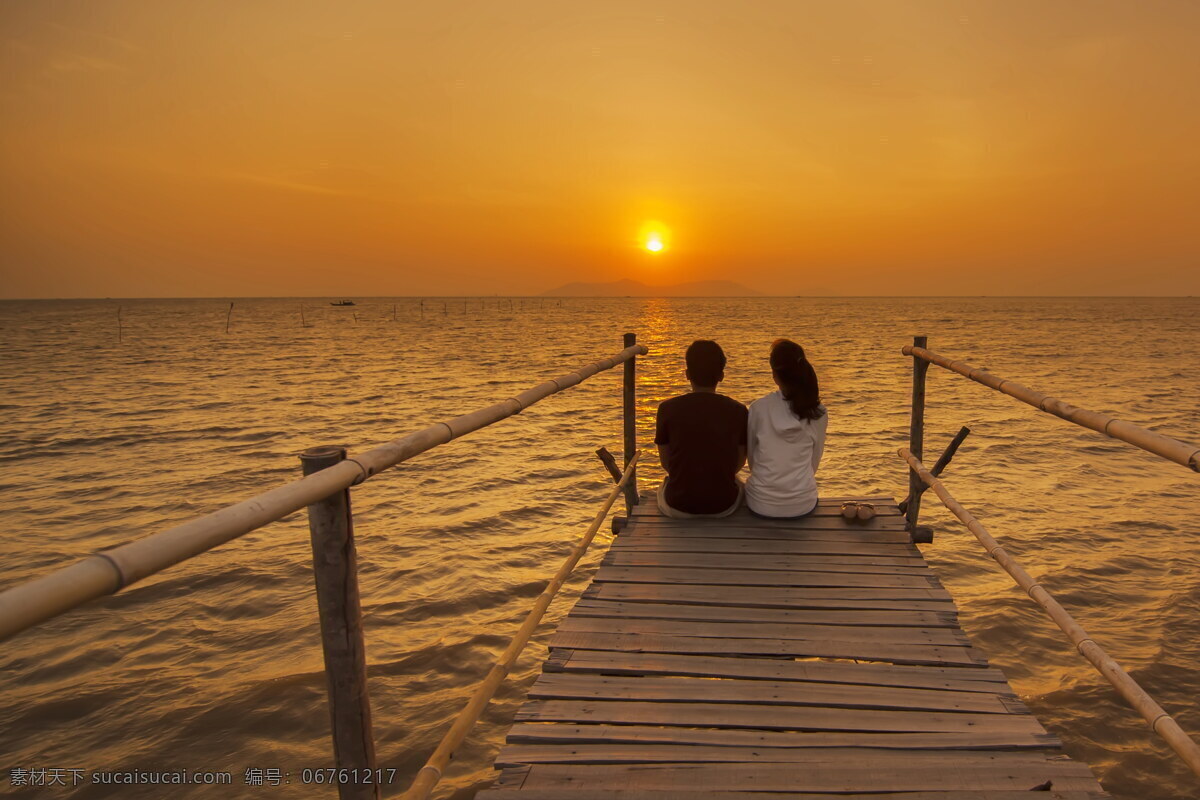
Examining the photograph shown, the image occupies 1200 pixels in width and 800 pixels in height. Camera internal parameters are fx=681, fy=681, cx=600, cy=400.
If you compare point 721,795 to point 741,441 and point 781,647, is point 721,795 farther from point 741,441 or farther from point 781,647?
point 741,441

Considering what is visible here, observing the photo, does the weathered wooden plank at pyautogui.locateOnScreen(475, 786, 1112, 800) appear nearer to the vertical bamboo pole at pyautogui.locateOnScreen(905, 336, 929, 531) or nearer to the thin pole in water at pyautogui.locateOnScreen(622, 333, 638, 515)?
the vertical bamboo pole at pyautogui.locateOnScreen(905, 336, 929, 531)

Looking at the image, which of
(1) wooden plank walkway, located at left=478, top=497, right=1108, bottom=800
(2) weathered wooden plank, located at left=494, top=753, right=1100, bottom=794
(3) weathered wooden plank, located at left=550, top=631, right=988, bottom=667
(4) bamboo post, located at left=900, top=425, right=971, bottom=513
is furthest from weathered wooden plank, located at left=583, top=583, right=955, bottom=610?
(4) bamboo post, located at left=900, top=425, right=971, bottom=513

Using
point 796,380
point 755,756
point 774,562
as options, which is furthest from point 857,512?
point 755,756

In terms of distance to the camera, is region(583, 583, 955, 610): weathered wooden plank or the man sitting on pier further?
the man sitting on pier

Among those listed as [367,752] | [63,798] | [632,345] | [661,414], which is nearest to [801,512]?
[661,414]

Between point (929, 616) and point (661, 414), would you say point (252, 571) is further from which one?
point (929, 616)

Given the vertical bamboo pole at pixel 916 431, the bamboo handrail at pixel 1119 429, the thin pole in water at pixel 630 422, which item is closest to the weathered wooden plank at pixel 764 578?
the vertical bamboo pole at pixel 916 431

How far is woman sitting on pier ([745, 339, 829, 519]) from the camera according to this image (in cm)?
476

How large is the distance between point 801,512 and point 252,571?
20.8ft

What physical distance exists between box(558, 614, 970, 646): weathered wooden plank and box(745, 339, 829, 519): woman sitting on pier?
1.52 meters

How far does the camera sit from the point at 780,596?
3.89 metres

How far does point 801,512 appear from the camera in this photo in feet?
16.8

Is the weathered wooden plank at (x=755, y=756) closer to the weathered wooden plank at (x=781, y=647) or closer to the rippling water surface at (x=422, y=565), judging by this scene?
the weathered wooden plank at (x=781, y=647)

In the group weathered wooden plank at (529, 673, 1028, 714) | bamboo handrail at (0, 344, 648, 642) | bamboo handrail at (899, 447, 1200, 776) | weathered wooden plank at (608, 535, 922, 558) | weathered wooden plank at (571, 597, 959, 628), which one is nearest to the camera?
bamboo handrail at (0, 344, 648, 642)
